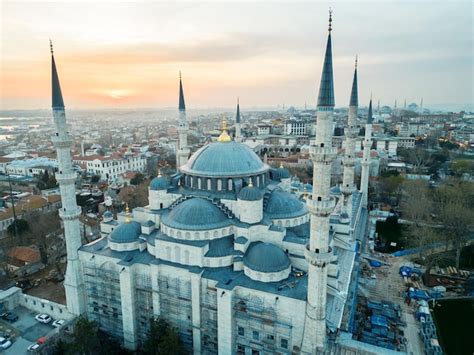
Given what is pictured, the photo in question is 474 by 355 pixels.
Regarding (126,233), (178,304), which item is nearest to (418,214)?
(178,304)

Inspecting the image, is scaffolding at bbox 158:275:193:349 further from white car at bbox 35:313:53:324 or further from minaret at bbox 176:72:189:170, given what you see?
minaret at bbox 176:72:189:170

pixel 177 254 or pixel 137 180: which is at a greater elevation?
pixel 177 254

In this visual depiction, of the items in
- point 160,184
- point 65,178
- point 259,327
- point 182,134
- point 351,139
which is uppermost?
point 182,134

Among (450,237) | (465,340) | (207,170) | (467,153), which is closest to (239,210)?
(207,170)

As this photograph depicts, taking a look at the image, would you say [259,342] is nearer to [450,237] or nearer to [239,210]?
[239,210]

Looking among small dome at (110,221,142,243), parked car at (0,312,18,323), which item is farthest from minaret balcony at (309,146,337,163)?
parked car at (0,312,18,323)

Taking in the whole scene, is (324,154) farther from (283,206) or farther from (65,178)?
(65,178)

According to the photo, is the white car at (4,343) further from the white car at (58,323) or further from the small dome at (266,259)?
the small dome at (266,259)
